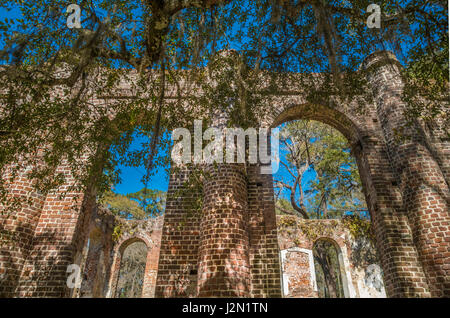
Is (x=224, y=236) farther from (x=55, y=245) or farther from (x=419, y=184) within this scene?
(x=419, y=184)

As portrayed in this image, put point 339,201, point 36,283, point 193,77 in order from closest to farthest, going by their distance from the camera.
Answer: point 193,77
point 36,283
point 339,201

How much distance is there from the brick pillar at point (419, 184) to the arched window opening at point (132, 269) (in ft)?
70.9

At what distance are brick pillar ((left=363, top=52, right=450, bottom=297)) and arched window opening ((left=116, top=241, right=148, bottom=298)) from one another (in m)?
21.6

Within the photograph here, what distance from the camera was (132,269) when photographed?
25.8 meters

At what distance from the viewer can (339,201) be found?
1795 cm

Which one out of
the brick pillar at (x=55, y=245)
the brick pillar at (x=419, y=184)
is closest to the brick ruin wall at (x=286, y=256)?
the brick pillar at (x=55, y=245)

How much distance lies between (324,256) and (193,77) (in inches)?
669

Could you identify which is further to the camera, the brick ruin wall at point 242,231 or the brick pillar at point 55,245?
the brick pillar at point 55,245

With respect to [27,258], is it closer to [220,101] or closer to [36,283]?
[36,283]

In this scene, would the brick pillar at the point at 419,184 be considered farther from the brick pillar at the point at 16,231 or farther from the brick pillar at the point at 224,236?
the brick pillar at the point at 16,231

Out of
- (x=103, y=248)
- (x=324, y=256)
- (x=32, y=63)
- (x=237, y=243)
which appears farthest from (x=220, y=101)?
(x=324, y=256)

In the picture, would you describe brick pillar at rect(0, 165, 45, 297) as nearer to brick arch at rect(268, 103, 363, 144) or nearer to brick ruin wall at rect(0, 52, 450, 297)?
brick ruin wall at rect(0, 52, 450, 297)

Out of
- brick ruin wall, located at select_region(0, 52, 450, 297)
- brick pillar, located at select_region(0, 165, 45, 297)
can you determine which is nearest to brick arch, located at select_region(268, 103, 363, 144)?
brick ruin wall, located at select_region(0, 52, 450, 297)

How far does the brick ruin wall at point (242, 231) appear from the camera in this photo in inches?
237
